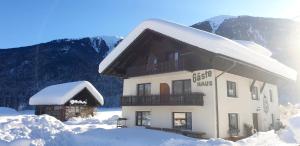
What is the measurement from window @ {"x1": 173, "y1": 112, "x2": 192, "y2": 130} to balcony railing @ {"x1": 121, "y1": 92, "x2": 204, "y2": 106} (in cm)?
132

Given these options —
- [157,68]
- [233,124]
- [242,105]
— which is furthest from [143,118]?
[242,105]

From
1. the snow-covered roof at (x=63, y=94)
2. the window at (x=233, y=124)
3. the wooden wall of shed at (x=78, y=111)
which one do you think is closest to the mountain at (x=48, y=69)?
the snow-covered roof at (x=63, y=94)

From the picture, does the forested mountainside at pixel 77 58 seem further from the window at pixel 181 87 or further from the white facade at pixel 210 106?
the window at pixel 181 87

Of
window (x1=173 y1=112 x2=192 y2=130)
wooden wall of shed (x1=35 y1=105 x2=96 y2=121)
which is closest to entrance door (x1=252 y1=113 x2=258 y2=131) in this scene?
window (x1=173 y1=112 x2=192 y2=130)

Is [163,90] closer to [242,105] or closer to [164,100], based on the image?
[164,100]

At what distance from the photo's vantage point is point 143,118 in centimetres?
2161

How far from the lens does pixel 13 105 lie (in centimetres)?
7731

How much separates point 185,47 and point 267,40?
8166 cm

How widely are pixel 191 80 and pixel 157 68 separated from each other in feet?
8.16

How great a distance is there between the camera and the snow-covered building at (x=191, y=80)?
17109 millimetres

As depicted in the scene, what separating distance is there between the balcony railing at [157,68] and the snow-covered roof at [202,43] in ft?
5.43

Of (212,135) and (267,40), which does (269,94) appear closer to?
(212,135)

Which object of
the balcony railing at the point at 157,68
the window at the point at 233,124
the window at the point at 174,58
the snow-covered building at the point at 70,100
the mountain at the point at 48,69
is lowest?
the window at the point at 233,124

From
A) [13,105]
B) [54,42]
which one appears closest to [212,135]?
[13,105]
